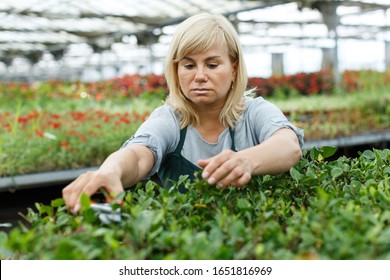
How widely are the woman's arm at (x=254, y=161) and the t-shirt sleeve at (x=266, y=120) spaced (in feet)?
0.15

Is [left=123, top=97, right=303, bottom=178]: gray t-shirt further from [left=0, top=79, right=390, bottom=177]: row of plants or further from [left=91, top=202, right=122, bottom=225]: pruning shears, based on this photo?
[left=0, top=79, right=390, bottom=177]: row of plants

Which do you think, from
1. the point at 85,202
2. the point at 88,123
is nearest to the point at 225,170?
the point at 85,202

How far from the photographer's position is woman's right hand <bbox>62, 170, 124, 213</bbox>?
127 centimetres

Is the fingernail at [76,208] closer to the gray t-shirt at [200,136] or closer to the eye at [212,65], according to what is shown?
the gray t-shirt at [200,136]

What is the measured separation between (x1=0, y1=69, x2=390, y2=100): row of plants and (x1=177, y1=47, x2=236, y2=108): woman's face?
6157 mm

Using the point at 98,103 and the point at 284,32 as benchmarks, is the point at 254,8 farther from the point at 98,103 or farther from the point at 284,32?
the point at 284,32

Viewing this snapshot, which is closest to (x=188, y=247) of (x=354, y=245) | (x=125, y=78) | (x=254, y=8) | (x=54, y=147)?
(x=354, y=245)

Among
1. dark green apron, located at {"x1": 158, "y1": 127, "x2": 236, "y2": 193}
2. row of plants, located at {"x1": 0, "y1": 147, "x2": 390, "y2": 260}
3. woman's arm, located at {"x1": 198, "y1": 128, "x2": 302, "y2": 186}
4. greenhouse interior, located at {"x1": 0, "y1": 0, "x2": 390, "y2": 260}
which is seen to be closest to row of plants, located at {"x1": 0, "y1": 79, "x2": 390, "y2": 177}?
greenhouse interior, located at {"x1": 0, "y1": 0, "x2": 390, "y2": 260}

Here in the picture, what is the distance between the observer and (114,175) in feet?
4.49

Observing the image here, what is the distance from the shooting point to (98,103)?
8.09 m

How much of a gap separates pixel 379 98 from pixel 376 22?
1565 cm

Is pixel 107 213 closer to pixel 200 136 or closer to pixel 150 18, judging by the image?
pixel 200 136

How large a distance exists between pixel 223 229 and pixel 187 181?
424 mm

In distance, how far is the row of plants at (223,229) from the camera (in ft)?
3.11
